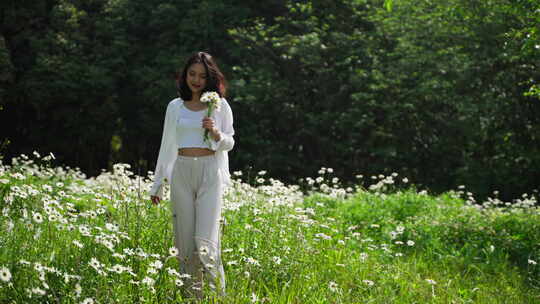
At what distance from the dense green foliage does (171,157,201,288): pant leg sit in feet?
38.4

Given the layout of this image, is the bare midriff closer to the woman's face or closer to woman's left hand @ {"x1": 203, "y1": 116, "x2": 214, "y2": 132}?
woman's left hand @ {"x1": 203, "y1": 116, "x2": 214, "y2": 132}

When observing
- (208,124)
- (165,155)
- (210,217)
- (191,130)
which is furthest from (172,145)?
(210,217)

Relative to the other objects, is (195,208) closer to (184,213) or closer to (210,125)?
(184,213)

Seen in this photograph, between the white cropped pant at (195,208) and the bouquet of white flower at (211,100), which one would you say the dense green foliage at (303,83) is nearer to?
the bouquet of white flower at (211,100)

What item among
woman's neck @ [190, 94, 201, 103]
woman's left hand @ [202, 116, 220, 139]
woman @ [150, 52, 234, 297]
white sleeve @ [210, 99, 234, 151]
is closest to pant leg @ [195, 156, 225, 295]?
woman @ [150, 52, 234, 297]

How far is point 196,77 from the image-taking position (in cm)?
441

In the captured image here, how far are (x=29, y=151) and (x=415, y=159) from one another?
1439 cm

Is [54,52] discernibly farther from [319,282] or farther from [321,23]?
[319,282]

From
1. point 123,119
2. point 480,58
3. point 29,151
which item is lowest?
point 29,151

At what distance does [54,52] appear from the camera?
64.6ft

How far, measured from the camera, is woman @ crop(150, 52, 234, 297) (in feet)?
13.4

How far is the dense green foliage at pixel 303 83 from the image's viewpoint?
51.1ft

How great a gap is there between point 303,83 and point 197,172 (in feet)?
47.7

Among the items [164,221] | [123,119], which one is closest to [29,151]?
[123,119]
